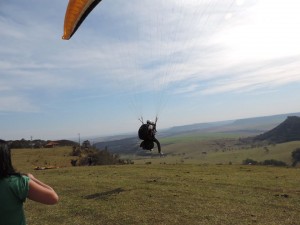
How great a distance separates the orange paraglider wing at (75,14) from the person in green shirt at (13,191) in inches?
327

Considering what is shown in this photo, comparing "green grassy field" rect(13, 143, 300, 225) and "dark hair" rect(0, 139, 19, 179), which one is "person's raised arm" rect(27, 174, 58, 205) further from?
"green grassy field" rect(13, 143, 300, 225)

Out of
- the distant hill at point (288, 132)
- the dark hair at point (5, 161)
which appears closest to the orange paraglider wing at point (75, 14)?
the dark hair at point (5, 161)

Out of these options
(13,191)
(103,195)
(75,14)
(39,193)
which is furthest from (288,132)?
(13,191)

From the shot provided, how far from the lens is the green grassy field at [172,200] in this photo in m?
12.4

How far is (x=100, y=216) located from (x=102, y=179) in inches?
329

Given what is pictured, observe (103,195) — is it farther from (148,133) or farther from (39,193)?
(39,193)

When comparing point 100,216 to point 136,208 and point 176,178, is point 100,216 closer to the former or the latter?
point 136,208

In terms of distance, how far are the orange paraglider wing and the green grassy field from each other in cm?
632

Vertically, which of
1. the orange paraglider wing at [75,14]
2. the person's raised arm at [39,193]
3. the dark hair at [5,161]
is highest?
the orange paraglider wing at [75,14]

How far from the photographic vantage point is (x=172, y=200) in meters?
14.8

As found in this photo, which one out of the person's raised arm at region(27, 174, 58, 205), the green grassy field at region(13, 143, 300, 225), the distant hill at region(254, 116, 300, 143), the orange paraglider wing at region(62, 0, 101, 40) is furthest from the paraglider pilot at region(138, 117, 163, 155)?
the distant hill at region(254, 116, 300, 143)

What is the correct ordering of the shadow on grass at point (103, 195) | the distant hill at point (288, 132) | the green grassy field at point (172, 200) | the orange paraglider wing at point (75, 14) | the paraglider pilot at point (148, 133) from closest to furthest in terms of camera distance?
the orange paraglider wing at point (75, 14) < the green grassy field at point (172, 200) < the shadow on grass at point (103, 195) < the paraglider pilot at point (148, 133) < the distant hill at point (288, 132)

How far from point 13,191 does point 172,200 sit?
38.0 feet

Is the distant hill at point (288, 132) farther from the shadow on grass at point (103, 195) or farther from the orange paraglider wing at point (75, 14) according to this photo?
the orange paraglider wing at point (75, 14)
